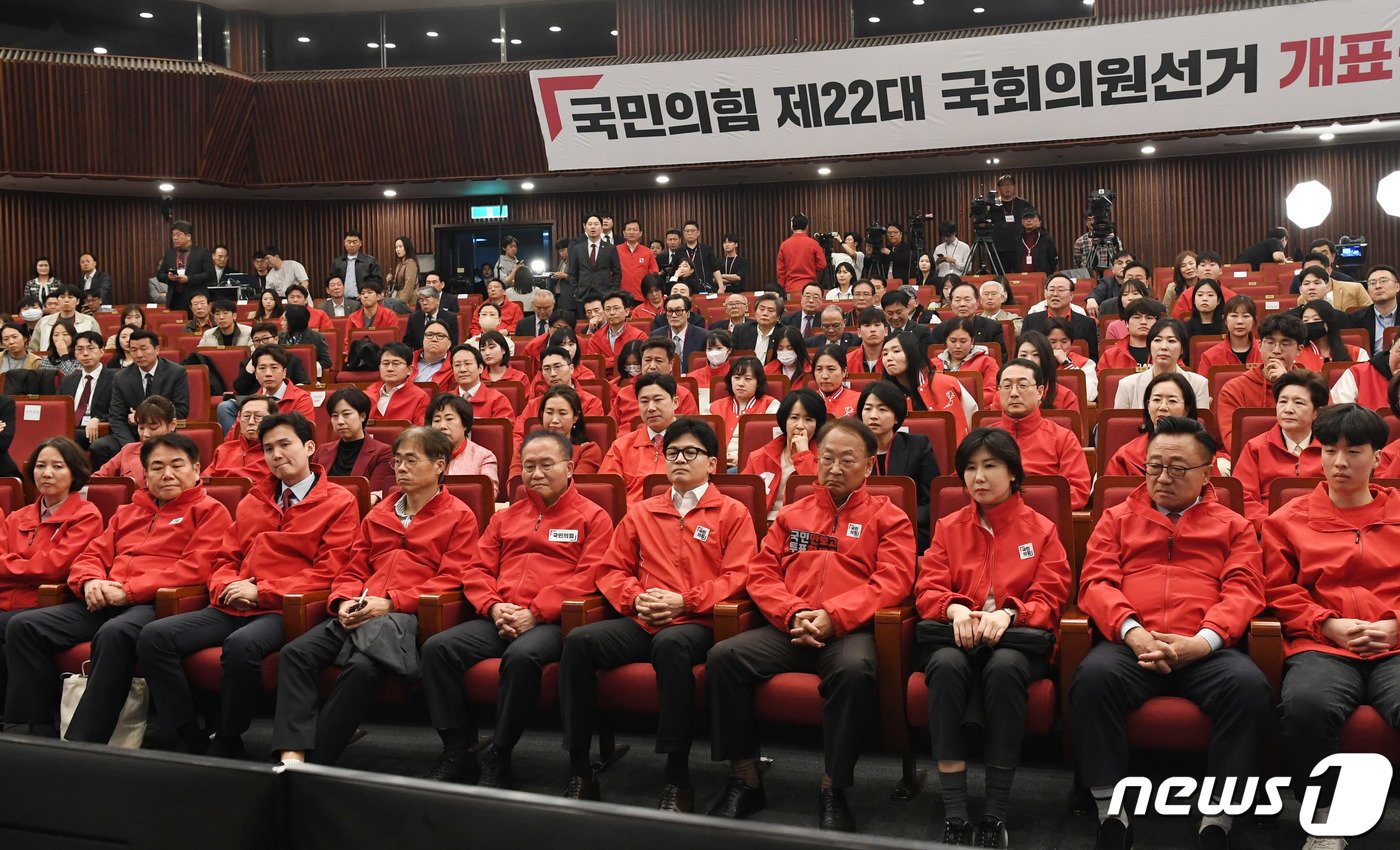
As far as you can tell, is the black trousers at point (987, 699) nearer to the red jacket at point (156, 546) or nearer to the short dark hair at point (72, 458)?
the red jacket at point (156, 546)

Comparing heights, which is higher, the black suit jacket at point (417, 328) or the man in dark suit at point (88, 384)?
the black suit jacket at point (417, 328)

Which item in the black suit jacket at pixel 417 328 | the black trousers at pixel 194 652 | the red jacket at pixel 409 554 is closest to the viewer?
the black trousers at pixel 194 652

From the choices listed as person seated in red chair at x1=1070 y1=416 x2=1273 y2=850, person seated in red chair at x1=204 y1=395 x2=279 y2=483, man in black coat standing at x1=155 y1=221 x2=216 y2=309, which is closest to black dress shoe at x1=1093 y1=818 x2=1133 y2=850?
person seated in red chair at x1=1070 y1=416 x2=1273 y2=850

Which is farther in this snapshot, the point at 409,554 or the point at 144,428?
the point at 144,428

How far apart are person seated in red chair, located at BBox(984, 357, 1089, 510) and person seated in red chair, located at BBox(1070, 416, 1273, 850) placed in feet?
2.68

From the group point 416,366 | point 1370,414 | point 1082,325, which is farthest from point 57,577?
point 1082,325

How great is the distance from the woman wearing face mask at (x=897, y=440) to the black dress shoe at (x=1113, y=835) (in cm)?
123

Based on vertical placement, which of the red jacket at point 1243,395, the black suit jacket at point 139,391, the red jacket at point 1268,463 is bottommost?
the red jacket at point 1268,463

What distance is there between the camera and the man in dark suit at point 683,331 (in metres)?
6.09

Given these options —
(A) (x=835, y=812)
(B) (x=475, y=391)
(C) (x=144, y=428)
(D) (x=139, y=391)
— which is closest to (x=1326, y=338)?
(A) (x=835, y=812)

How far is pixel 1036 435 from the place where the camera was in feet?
11.7

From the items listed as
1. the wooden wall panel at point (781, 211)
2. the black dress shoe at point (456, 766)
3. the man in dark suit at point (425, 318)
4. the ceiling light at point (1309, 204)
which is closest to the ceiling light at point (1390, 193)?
the wooden wall panel at point (781, 211)

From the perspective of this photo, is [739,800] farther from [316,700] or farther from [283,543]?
[283,543]

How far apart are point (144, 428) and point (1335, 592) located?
384 cm
